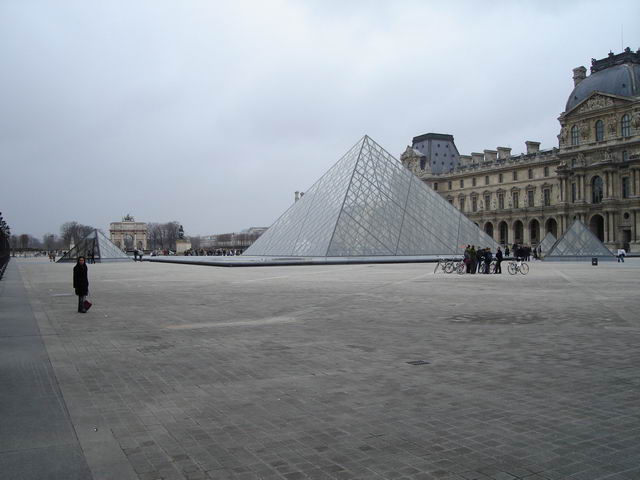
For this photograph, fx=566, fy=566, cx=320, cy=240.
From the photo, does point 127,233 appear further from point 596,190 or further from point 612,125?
point 612,125

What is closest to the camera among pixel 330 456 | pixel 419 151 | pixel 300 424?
pixel 330 456

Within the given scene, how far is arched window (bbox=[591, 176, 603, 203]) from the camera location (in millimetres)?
64000

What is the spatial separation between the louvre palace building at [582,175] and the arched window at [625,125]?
0.11 metres

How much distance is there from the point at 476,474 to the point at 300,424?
1.30m

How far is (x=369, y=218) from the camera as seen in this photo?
35.9m

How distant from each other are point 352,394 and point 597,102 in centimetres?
6736

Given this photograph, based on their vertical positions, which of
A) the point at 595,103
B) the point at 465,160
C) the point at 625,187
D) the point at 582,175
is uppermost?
the point at 595,103

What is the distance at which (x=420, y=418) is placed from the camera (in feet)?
13.3

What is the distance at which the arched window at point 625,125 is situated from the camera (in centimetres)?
6025

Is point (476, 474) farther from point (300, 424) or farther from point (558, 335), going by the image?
point (558, 335)

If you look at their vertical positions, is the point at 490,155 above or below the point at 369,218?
above

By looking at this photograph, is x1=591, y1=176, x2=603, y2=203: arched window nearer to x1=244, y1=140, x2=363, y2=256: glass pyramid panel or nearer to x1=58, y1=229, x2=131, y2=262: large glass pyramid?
x1=244, y1=140, x2=363, y2=256: glass pyramid panel

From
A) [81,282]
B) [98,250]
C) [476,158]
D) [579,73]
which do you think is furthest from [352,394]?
[476,158]

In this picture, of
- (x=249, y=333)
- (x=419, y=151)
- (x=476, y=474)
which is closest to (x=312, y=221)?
Answer: (x=249, y=333)
